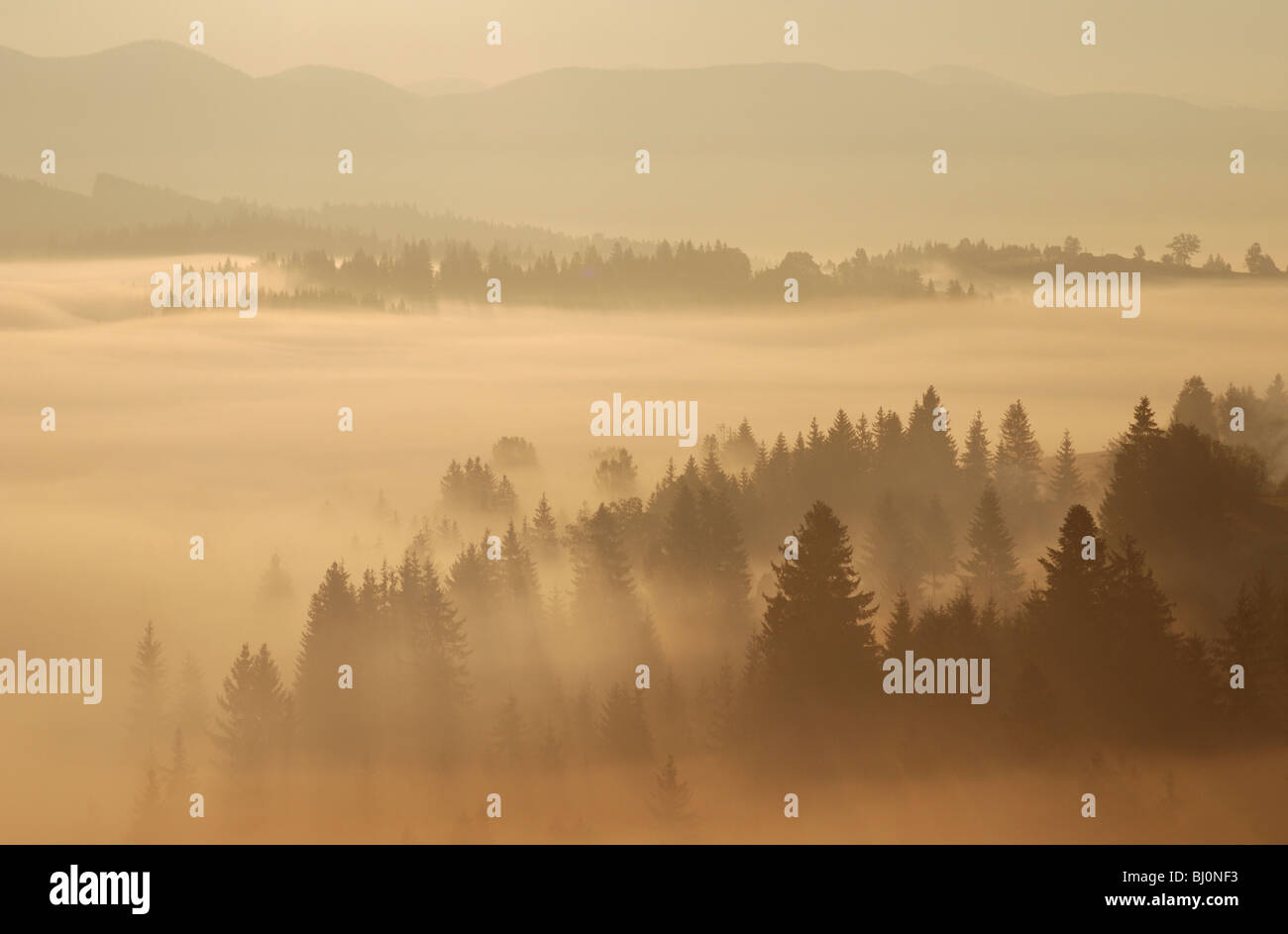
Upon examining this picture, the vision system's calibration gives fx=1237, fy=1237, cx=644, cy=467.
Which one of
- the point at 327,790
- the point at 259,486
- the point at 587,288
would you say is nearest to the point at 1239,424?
the point at 587,288

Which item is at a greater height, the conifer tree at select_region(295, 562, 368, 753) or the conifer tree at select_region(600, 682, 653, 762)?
the conifer tree at select_region(295, 562, 368, 753)

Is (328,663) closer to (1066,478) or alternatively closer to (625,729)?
(625,729)

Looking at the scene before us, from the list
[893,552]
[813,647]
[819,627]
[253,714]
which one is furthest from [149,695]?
[893,552]

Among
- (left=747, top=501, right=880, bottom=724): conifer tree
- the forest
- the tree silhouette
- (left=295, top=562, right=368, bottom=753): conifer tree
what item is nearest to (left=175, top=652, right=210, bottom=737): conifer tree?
the forest

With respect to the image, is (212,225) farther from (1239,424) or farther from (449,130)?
(1239,424)

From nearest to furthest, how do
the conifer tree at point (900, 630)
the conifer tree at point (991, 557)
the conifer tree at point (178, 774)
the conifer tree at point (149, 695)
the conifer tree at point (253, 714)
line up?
1. the conifer tree at point (900, 630)
2. the conifer tree at point (991, 557)
3. the conifer tree at point (178, 774)
4. the conifer tree at point (253, 714)
5. the conifer tree at point (149, 695)

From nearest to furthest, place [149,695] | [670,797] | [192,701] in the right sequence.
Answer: [670,797] → [192,701] → [149,695]

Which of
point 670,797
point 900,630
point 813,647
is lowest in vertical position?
point 670,797

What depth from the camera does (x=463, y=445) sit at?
51781 mm

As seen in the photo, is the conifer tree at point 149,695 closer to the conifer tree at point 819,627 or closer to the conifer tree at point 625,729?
the conifer tree at point 625,729

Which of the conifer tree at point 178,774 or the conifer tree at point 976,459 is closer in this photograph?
the conifer tree at point 178,774

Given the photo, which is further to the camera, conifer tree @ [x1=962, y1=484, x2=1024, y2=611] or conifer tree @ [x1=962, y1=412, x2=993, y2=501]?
conifer tree @ [x1=962, y1=412, x2=993, y2=501]

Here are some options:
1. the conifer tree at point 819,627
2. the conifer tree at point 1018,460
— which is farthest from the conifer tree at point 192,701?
the conifer tree at point 1018,460

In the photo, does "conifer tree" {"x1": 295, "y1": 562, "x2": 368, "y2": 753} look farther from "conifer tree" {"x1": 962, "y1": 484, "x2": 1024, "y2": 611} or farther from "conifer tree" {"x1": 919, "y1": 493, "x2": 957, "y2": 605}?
"conifer tree" {"x1": 962, "y1": 484, "x2": 1024, "y2": 611}
